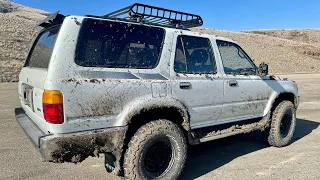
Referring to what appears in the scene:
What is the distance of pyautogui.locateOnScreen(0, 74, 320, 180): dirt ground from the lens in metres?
4.39

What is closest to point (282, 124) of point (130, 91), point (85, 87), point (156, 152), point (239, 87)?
point (239, 87)

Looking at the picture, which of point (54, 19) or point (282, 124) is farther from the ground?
point (54, 19)

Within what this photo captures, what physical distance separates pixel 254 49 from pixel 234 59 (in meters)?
44.5

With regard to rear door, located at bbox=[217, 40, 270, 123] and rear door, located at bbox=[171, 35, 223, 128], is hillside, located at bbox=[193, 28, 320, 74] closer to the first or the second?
rear door, located at bbox=[217, 40, 270, 123]

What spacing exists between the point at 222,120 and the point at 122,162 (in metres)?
1.77

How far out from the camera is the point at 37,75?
360cm

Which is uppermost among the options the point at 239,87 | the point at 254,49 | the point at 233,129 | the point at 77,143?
the point at 254,49

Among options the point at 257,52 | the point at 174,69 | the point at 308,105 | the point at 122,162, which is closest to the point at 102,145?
the point at 122,162

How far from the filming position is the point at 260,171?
179 inches

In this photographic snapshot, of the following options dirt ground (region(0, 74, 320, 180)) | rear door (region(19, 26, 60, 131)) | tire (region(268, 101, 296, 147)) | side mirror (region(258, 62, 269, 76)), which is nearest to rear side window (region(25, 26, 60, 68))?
rear door (region(19, 26, 60, 131))

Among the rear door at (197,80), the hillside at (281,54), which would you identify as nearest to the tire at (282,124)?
the rear door at (197,80)

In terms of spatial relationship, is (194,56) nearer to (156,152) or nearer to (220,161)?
(156,152)

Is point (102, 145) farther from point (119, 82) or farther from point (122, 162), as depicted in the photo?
point (119, 82)

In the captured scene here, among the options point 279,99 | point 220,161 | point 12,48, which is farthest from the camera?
point 12,48
